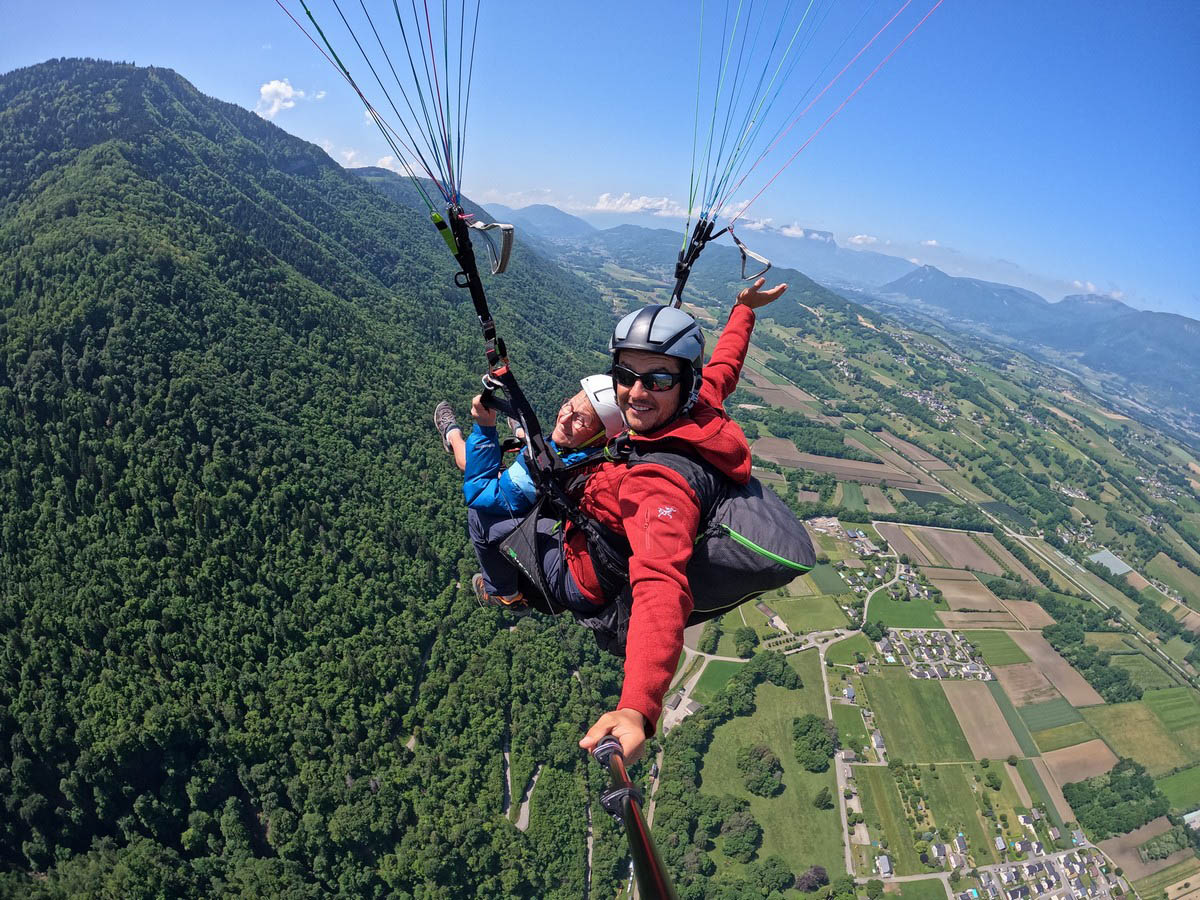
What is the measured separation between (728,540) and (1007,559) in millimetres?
69147

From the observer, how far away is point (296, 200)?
99.2 meters

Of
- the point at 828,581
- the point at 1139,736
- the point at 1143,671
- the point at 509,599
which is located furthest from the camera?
the point at 828,581

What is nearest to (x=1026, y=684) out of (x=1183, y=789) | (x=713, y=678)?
(x=1183, y=789)

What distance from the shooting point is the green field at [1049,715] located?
3766cm

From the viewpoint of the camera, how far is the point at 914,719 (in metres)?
35.4

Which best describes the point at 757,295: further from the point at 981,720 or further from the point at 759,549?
the point at 981,720

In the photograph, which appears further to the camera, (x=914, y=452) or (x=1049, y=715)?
(x=914, y=452)

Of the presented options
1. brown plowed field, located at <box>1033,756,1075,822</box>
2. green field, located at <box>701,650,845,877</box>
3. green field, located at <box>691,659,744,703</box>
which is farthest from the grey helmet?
brown plowed field, located at <box>1033,756,1075,822</box>

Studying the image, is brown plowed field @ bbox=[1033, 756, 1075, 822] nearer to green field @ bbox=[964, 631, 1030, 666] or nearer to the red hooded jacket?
green field @ bbox=[964, 631, 1030, 666]

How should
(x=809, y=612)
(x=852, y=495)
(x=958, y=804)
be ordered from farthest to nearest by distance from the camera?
(x=852, y=495) → (x=809, y=612) → (x=958, y=804)

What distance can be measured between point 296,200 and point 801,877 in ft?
380

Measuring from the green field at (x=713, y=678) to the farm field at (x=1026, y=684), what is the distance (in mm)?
19590

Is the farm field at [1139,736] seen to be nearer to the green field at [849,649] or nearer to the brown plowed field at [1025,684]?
the brown plowed field at [1025,684]

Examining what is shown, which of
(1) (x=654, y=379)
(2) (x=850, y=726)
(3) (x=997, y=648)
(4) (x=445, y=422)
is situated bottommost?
(2) (x=850, y=726)
